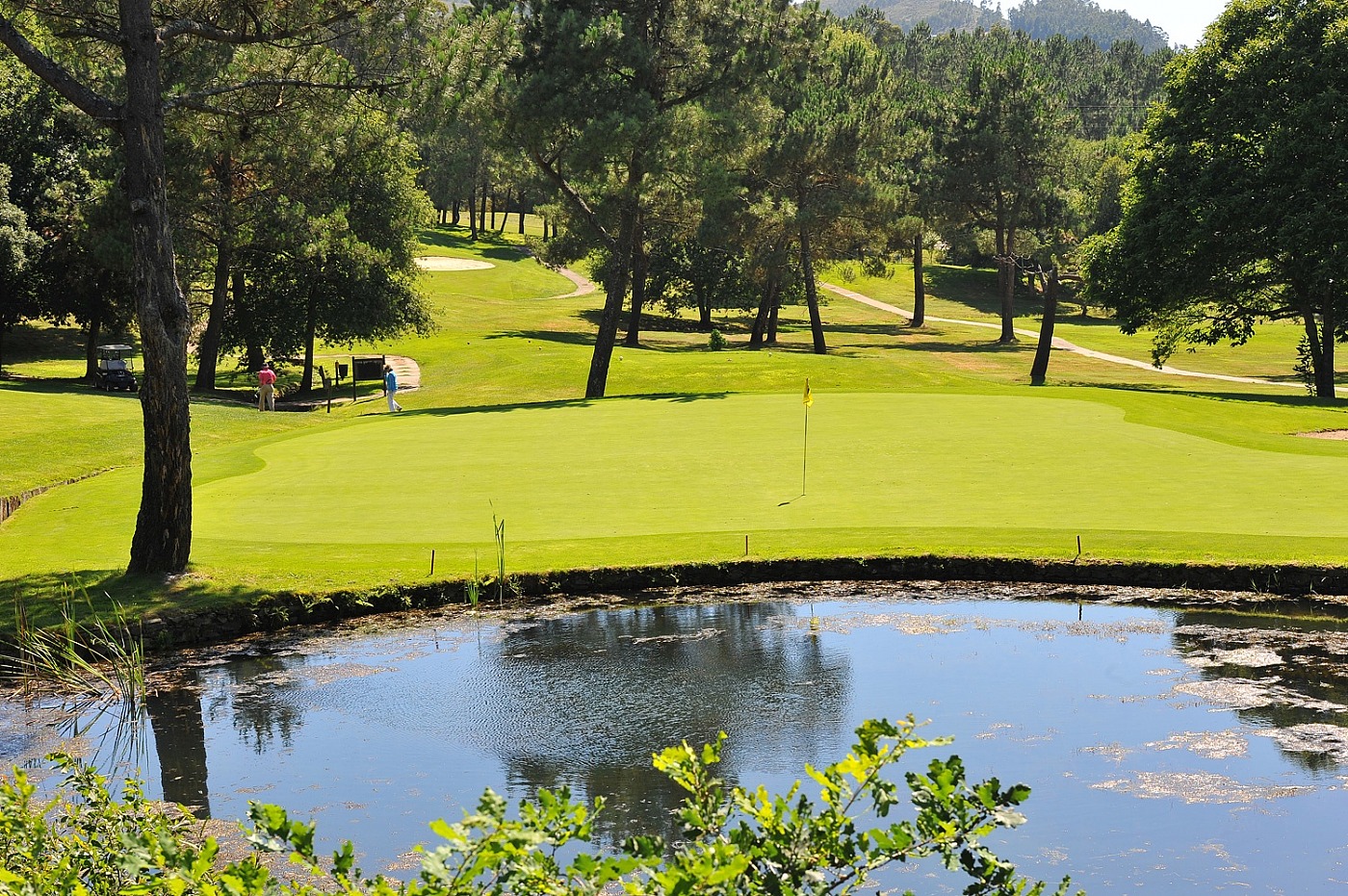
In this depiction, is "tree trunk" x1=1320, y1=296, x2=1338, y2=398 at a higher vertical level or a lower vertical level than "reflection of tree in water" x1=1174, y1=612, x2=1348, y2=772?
higher

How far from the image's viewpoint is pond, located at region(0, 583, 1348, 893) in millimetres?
9758

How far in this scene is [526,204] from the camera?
155m

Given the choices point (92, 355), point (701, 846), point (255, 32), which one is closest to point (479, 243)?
point (92, 355)

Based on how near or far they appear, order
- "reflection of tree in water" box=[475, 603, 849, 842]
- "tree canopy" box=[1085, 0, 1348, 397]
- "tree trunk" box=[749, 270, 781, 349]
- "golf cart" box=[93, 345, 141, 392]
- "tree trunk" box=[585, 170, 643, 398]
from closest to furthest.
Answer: "reflection of tree in water" box=[475, 603, 849, 842], "tree trunk" box=[585, 170, 643, 398], "tree canopy" box=[1085, 0, 1348, 397], "golf cart" box=[93, 345, 141, 392], "tree trunk" box=[749, 270, 781, 349]

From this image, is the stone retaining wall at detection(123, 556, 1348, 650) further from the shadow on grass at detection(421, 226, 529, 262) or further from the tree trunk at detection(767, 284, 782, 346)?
the shadow on grass at detection(421, 226, 529, 262)

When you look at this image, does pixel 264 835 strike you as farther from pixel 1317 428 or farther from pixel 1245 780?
pixel 1317 428

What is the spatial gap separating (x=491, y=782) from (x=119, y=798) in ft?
9.80

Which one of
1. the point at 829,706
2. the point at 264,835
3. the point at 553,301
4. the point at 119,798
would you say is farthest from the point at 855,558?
the point at 553,301

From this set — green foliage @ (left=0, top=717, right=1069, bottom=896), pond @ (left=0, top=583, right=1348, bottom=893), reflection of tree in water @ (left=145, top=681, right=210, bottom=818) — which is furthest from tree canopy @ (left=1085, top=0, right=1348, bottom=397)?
green foliage @ (left=0, top=717, right=1069, bottom=896)

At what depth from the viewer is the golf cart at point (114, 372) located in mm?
44500

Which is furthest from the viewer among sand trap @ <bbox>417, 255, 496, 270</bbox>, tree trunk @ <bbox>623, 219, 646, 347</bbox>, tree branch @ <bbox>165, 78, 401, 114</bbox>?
sand trap @ <bbox>417, 255, 496, 270</bbox>

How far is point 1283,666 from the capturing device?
45.1 ft

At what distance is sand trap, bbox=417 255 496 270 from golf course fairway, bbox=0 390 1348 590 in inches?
2632

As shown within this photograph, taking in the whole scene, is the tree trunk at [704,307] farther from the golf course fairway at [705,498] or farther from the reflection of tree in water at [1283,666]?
the reflection of tree in water at [1283,666]
